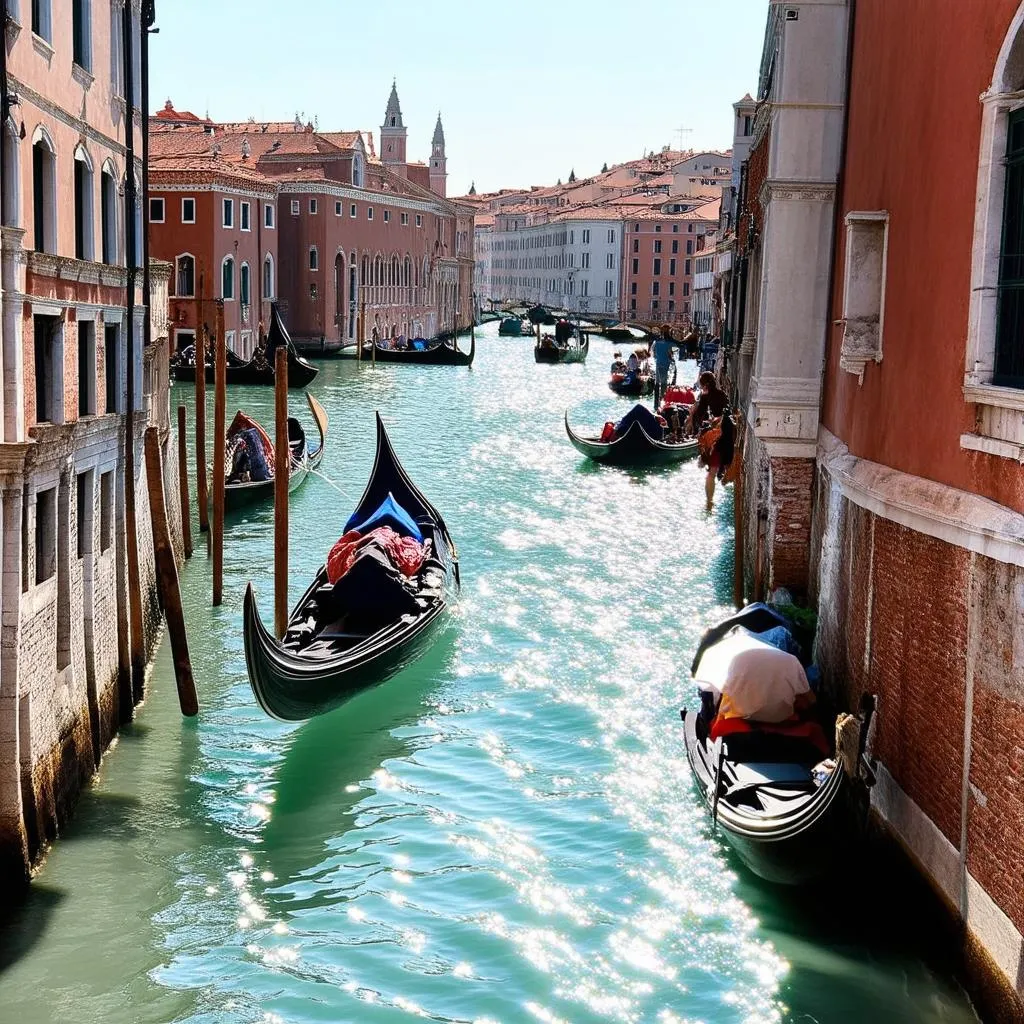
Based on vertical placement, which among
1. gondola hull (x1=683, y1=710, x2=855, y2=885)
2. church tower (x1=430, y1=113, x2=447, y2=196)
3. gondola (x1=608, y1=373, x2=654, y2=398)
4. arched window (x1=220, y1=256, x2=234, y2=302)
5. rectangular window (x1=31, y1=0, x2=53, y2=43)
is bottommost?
gondola hull (x1=683, y1=710, x2=855, y2=885)

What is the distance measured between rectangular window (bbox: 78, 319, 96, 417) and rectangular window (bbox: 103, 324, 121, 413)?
0.39 m

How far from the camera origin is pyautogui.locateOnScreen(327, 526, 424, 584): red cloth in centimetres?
791

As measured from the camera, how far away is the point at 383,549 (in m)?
8.20

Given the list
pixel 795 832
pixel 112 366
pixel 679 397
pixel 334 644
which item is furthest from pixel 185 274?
pixel 795 832

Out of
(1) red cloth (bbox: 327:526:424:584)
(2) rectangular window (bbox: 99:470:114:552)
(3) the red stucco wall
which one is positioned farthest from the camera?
(1) red cloth (bbox: 327:526:424:584)

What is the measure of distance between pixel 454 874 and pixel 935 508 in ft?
7.22

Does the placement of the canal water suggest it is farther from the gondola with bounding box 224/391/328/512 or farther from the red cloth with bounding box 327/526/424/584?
the gondola with bounding box 224/391/328/512

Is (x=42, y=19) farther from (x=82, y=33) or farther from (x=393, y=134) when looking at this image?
(x=393, y=134)

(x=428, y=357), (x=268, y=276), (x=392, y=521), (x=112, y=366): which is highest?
(x=268, y=276)

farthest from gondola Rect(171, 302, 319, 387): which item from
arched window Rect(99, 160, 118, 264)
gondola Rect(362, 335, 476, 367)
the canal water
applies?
arched window Rect(99, 160, 118, 264)

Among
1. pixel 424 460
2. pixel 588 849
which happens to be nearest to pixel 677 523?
pixel 424 460

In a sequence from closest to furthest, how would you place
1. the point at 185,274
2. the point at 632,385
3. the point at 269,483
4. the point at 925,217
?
the point at 925,217, the point at 269,483, the point at 632,385, the point at 185,274

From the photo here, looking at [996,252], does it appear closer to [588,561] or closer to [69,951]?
[69,951]

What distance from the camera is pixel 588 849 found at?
5.54m
